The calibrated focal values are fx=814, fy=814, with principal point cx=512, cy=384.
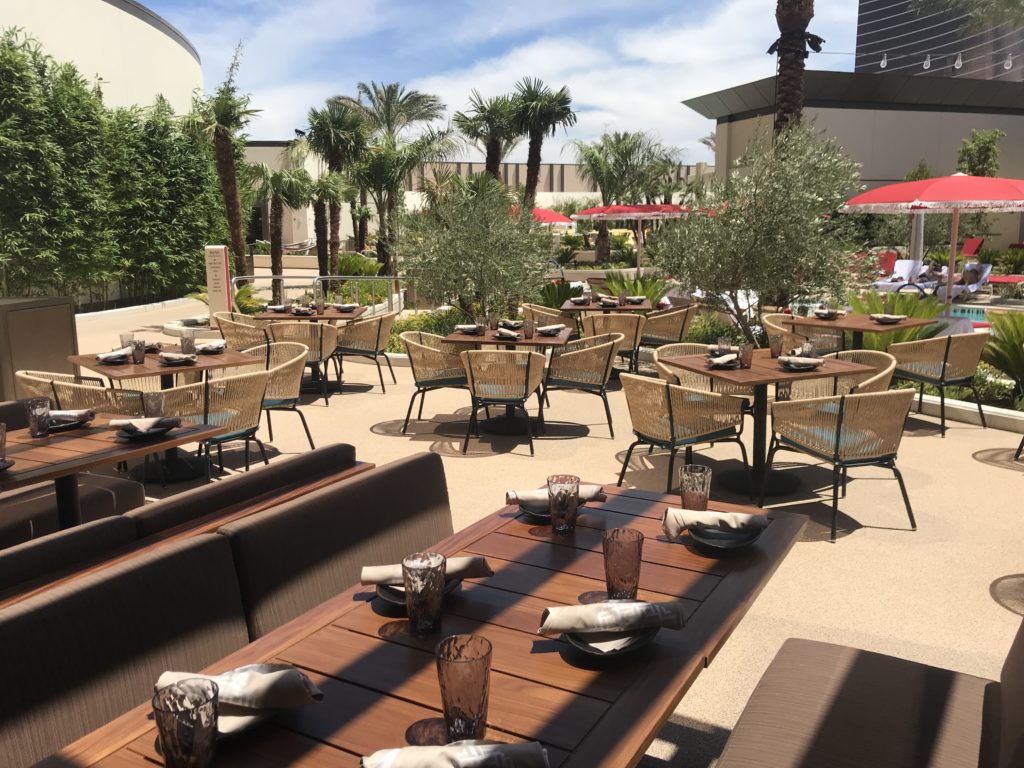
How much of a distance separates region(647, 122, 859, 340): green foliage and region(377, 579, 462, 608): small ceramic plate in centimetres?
721

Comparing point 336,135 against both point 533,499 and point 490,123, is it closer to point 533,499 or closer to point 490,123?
point 490,123

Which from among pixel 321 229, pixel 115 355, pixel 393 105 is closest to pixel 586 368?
pixel 115 355

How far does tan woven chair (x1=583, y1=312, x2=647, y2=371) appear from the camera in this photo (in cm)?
865

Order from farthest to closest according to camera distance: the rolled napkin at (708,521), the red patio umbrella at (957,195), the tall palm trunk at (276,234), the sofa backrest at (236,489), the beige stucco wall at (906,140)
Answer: the beige stucco wall at (906,140)
the tall palm trunk at (276,234)
the red patio umbrella at (957,195)
the sofa backrest at (236,489)
the rolled napkin at (708,521)

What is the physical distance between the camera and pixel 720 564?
2256 millimetres

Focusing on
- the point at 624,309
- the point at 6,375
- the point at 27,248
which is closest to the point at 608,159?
the point at 27,248

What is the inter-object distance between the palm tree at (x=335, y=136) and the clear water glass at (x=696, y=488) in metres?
20.3

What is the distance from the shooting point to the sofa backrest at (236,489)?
8.69ft

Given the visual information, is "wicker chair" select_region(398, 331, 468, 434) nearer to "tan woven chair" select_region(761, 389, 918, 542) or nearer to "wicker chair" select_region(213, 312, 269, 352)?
"wicker chair" select_region(213, 312, 269, 352)

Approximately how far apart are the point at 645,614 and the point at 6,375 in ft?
21.8

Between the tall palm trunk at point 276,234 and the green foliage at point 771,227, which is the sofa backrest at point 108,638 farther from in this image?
the tall palm trunk at point 276,234

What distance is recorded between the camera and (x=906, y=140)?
1134 inches

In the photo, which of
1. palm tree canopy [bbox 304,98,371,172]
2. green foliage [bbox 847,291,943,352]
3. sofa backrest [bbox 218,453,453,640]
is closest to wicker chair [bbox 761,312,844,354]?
green foliage [bbox 847,291,943,352]

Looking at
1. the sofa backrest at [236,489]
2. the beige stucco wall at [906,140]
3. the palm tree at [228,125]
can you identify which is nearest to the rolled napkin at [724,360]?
the sofa backrest at [236,489]
